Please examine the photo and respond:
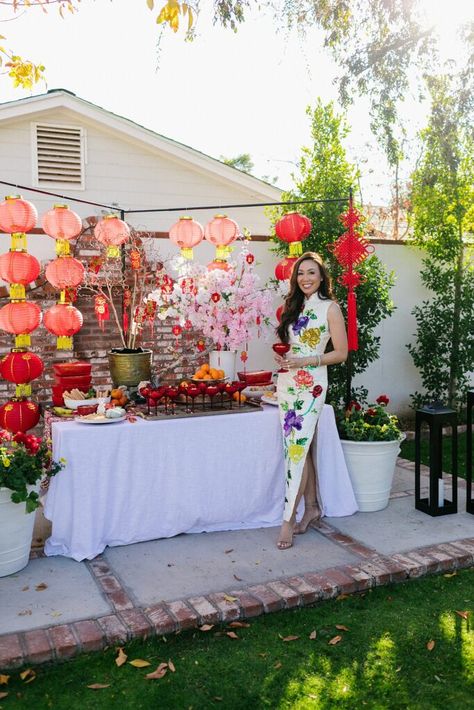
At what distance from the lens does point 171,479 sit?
4.13 meters

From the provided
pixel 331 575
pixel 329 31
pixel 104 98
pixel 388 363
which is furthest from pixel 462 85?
pixel 331 575

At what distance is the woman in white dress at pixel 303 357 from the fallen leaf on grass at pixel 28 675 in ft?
5.59

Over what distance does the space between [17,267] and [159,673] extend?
2998 millimetres

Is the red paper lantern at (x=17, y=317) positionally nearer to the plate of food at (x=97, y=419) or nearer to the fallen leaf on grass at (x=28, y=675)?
the plate of food at (x=97, y=419)

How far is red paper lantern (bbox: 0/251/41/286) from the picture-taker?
466 centimetres

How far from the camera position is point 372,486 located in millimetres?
4688

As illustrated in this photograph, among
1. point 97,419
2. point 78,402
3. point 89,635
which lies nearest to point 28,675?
point 89,635

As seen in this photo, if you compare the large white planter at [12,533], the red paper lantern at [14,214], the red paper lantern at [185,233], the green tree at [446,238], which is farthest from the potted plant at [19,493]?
the green tree at [446,238]

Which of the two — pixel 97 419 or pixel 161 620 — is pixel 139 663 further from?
pixel 97 419

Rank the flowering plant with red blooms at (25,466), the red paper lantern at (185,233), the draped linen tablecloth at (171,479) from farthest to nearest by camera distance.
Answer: the red paper lantern at (185,233)
the draped linen tablecloth at (171,479)
the flowering plant with red blooms at (25,466)

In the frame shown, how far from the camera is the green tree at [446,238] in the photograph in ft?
23.0

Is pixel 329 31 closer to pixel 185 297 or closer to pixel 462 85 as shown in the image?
pixel 462 85

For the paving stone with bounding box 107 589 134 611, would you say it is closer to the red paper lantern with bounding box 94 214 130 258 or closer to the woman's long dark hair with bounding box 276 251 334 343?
the woman's long dark hair with bounding box 276 251 334 343

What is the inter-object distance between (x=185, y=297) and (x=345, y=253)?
1.36 metres
